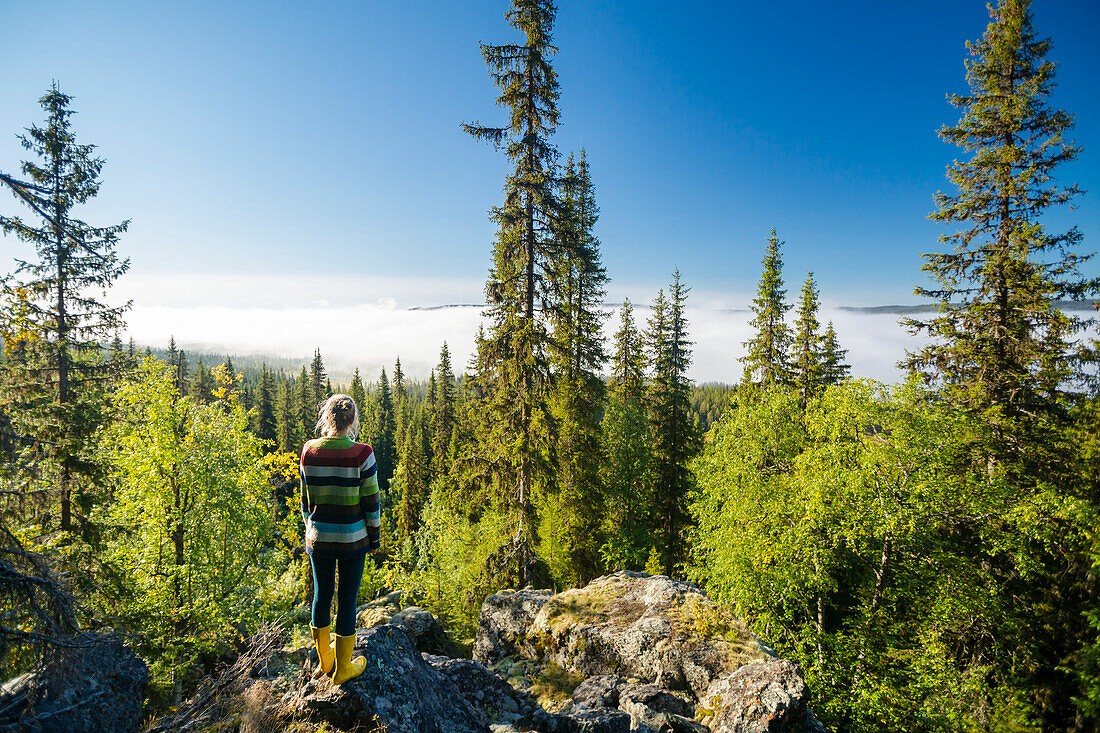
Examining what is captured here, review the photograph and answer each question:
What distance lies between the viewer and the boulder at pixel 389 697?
179 inches

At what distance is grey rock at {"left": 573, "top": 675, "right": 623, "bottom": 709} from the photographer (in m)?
7.63

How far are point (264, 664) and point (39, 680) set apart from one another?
2203mm

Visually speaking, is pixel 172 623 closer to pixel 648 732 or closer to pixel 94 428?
pixel 94 428

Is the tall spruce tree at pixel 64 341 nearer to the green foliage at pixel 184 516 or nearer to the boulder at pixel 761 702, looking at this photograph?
the green foliage at pixel 184 516

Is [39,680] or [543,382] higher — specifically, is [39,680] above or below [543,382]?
below

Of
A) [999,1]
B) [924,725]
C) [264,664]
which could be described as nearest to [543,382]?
[264,664]

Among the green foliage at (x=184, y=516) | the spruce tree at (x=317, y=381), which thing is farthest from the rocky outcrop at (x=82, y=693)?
the spruce tree at (x=317, y=381)

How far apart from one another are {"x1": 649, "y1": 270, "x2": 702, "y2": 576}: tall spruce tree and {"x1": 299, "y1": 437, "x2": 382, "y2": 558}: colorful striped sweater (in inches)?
797

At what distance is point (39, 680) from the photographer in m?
3.20

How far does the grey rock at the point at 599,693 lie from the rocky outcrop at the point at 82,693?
6279mm

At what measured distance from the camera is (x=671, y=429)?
23969 mm

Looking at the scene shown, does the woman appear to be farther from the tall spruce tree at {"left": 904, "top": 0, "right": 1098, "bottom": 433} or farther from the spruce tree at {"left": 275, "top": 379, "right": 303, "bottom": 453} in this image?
the spruce tree at {"left": 275, "top": 379, "right": 303, "bottom": 453}

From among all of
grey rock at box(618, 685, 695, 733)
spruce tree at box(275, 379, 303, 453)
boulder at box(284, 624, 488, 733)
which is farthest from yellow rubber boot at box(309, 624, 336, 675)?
spruce tree at box(275, 379, 303, 453)

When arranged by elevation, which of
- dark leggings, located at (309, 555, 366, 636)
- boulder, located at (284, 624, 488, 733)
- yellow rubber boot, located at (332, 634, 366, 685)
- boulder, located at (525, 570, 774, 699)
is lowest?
boulder, located at (525, 570, 774, 699)
